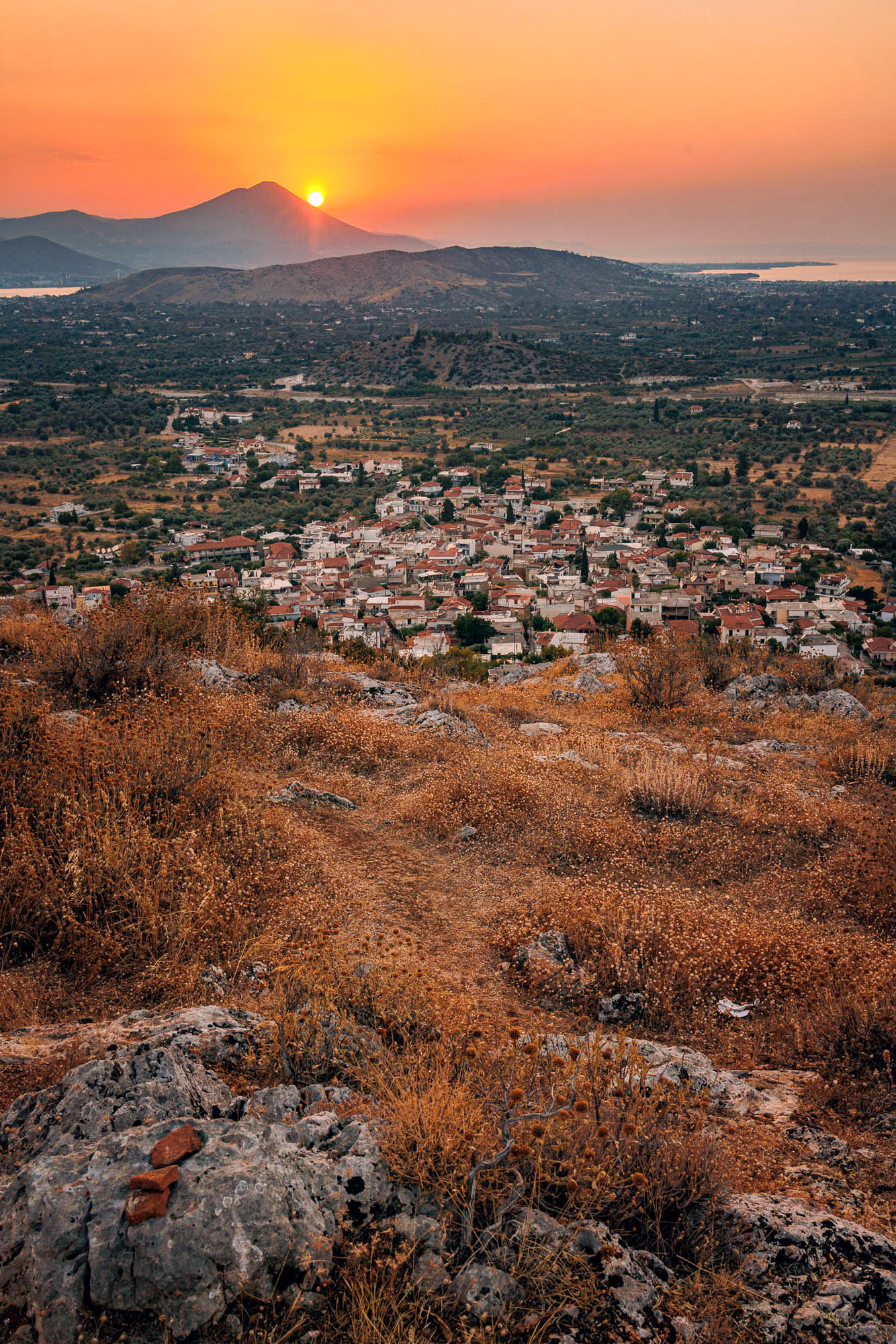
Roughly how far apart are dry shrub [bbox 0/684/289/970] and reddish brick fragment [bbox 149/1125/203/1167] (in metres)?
1.44

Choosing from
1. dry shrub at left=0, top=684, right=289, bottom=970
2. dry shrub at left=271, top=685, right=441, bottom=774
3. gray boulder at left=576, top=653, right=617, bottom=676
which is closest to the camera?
dry shrub at left=0, top=684, right=289, bottom=970

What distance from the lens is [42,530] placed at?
4284 cm

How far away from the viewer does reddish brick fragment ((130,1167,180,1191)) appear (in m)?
1.80

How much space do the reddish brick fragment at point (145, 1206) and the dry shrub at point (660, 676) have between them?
6.65 meters

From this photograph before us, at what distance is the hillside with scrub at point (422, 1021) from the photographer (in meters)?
1.80

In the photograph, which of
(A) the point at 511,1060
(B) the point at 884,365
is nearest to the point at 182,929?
(A) the point at 511,1060

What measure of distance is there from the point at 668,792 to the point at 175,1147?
423 centimetres

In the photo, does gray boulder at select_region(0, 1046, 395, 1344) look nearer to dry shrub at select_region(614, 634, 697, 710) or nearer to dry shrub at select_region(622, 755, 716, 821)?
dry shrub at select_region(622, 755, 716, 821)

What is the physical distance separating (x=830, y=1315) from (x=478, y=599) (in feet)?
116

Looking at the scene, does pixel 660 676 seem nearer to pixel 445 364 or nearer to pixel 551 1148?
pixel 551 1148

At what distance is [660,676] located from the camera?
8141mm

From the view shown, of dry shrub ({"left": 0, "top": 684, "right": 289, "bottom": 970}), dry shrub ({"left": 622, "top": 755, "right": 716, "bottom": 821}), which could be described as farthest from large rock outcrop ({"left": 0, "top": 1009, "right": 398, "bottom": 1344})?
dry shrub ({"left": 622, "top": 755, "right": 716, "bottom": 821})

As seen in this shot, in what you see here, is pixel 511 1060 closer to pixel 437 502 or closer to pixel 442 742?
pixel 442 742

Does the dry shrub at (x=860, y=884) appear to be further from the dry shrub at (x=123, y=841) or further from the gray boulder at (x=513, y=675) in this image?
the gray boulder at (x=513, y=675)
